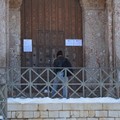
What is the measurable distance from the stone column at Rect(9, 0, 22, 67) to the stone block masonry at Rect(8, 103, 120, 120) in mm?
3047

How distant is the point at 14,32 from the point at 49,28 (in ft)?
4.00

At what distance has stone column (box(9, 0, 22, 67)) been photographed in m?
13.6

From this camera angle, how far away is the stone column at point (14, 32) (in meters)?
13.6

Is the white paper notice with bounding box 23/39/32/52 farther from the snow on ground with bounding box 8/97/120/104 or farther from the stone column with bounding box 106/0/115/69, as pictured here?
the snow on ground with bounding box 8/97/120/104

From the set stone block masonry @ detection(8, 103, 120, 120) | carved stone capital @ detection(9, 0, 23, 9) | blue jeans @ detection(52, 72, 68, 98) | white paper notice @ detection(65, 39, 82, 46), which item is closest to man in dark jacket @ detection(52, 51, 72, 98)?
blue jeans @ detection(52, 72, 68, 98)

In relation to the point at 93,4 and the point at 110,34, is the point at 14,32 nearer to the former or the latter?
the point at 93,4

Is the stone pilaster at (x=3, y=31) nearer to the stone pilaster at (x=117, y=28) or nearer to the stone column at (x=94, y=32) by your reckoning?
the stone column at (x=94, y=32)

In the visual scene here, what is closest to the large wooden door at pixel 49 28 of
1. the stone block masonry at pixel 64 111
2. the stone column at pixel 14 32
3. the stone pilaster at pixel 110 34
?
the stone column at pixel 14 32

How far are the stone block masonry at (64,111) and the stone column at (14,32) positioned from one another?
10.00 feet

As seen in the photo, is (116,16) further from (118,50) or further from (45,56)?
(45,56)

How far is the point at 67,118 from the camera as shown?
36.0 ft

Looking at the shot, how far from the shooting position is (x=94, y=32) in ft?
46.1

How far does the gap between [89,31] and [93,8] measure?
791 mm

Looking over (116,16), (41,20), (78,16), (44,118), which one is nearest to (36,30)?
(41,20)
